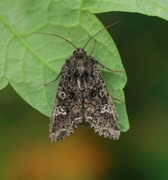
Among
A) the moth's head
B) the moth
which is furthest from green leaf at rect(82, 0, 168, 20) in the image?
the moth

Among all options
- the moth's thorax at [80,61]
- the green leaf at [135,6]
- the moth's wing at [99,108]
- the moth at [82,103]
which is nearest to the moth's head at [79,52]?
the moth's thorax at [80,61]

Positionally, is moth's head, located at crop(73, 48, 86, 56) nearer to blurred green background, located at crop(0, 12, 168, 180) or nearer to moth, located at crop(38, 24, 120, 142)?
moth, located at crop(38, 24, 120, 142)

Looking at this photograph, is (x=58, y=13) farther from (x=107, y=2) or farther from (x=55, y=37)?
(x=107, y=2)

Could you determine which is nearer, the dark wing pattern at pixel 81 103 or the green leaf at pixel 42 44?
the green leaf at pixel 42 44

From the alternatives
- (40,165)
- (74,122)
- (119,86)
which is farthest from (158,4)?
(40,165)

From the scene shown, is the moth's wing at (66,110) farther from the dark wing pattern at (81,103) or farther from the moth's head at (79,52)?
the moth's head at (79,52)
